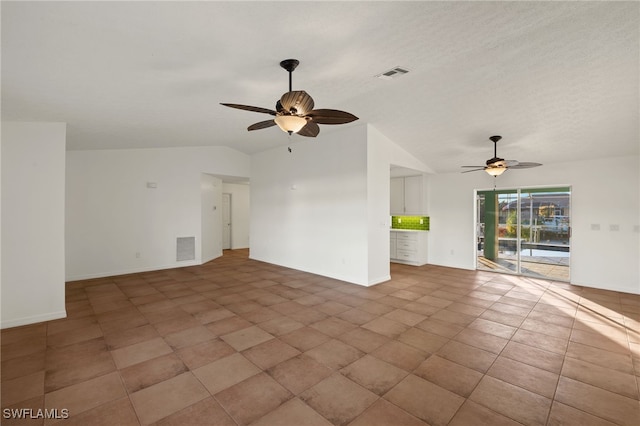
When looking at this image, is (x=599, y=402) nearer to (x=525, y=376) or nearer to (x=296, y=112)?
(x=525, y=376)

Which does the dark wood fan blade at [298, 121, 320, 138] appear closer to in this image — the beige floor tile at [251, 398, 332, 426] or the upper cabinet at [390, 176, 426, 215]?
the beige floor tile at [251, 398, 332, 426]

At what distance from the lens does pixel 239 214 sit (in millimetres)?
10758

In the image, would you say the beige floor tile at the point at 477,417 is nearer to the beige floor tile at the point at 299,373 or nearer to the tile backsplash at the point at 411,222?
the beige floor tile at the point at 299,373

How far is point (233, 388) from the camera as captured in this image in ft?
7.82

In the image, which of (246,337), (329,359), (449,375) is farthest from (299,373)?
(449,375)

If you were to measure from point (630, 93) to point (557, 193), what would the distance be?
11.3 feet

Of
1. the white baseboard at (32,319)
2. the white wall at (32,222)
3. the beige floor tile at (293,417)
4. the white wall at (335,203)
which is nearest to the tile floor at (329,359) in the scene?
the beige floor tile at (293,417)

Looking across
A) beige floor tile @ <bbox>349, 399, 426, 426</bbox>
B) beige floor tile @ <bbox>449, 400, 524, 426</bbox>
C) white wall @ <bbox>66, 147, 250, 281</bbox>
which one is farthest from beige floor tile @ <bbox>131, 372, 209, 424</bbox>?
white wall @ <bbox>66, 147, 250, 281</bbox>

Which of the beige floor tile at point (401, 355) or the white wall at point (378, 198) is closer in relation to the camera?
the beige floor tile at point (401, 355)

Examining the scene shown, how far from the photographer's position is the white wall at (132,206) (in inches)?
238

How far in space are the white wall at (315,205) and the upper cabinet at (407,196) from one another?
301 centimetres

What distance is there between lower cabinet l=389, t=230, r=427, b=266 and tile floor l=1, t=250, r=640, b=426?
8.67ft

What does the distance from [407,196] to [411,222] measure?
77cm

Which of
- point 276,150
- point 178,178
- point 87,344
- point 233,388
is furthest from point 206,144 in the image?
point 233,388
